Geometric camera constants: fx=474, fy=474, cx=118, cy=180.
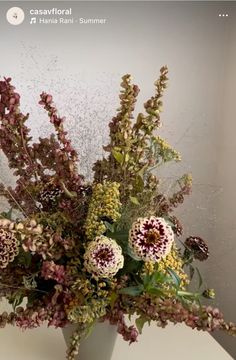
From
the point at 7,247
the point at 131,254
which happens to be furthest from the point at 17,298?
the point at 131,254

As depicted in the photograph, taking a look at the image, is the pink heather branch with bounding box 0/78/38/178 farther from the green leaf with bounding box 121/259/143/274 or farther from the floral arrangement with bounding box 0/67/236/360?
the green leaf with bounding box 121/259/143/274

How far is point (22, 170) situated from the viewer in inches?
33.3

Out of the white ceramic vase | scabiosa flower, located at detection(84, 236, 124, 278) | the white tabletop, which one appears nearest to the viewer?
scabiosa flower, located at detection(84, 236, 124, 278)

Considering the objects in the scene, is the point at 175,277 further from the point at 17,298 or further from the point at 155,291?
the point at 17,298

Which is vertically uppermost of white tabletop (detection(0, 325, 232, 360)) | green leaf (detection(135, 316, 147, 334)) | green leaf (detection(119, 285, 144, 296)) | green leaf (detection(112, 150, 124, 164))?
green leaf (detection(112, 150, 124, 164))

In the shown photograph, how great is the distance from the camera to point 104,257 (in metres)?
0.72

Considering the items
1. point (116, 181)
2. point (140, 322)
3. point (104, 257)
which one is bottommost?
point (140, 322)

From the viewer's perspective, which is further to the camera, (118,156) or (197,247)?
(197,247)

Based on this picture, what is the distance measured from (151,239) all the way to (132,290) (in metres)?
0.10

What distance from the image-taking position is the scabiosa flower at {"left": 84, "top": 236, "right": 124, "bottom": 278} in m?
0.72

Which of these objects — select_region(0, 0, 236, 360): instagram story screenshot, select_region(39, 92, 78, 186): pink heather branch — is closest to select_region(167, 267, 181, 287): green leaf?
select_region(0, 0, 236, 360): instagram story screenshot

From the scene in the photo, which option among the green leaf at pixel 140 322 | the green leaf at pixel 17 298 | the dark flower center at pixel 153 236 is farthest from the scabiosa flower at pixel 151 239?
the green leaf at pixel 17 298

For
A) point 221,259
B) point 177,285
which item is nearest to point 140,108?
point 221,259

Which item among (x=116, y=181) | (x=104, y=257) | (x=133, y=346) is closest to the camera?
(x=104, y=257)
